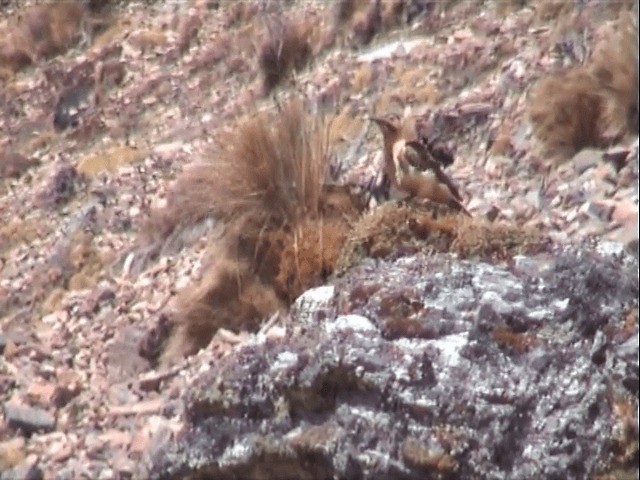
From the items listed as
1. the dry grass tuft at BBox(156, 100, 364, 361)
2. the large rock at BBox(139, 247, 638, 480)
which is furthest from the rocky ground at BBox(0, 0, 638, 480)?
the dry grass tuft at BBox(156, 100, 364, 361)

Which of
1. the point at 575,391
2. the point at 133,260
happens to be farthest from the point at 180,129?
the point at 575,391

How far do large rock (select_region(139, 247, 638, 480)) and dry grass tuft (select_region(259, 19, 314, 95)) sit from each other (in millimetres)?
2646

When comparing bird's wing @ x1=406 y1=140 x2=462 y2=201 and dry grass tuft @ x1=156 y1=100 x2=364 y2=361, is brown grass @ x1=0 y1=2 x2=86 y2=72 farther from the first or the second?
bird's wing @ x1=406 y1=140 x2=462 y2=201

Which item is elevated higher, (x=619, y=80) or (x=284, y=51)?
(x=619, y=80)

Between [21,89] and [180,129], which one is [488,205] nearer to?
[180,129]

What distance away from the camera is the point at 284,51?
6.18m

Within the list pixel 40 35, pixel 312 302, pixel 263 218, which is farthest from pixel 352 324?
pixel 40 35

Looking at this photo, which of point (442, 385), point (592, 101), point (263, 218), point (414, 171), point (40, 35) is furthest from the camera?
point (40, 35)

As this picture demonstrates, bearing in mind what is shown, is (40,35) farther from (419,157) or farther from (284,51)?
(419,157)

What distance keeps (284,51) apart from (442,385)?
10.4 ft

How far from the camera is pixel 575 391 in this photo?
3215 millimetres

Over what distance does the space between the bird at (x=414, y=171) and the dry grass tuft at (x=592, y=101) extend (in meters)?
0.43

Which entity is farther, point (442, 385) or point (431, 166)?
point (431, 166)

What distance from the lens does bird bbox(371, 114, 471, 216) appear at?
4.39m
